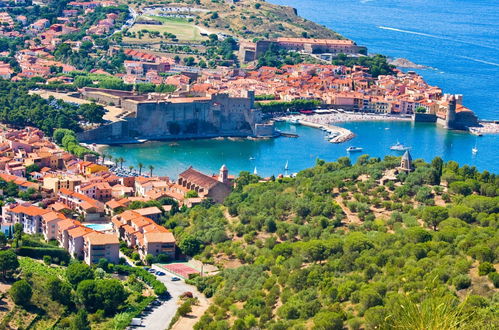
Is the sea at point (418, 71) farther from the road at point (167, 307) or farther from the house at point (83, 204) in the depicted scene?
the road at point (167, 307)

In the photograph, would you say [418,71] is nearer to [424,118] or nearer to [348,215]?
[424,118]

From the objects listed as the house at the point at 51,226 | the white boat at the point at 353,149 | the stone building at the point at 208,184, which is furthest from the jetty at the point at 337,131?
the house at the point at 51,226

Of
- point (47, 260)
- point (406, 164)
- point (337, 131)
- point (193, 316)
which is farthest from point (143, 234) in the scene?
point (337, 131)

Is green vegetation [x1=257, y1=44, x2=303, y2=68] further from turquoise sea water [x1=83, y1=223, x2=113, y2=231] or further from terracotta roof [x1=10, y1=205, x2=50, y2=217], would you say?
terracotta roof [x1=10, y1=205, x2=50, y2=217]

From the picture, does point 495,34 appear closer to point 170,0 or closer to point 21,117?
point 170,0

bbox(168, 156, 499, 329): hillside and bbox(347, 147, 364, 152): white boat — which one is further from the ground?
bbox(168, 156, 499, 329): hillside

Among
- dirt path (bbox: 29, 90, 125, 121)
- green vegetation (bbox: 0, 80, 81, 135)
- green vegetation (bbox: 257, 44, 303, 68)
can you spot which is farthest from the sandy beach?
green vegetation (bbox: 0, 80, 81, 135)
